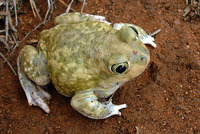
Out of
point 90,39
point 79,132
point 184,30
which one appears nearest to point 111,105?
point 79,132

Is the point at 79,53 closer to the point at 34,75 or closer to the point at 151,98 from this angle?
the point at 34,75

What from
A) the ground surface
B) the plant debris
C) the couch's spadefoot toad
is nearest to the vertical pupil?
the couch's spadefoot toad

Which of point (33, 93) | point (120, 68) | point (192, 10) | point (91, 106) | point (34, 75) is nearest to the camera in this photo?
point (120, 68)

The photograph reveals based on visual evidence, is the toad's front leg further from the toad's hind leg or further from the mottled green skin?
the toad's hind leg

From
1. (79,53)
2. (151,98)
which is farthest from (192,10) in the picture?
(79,53)

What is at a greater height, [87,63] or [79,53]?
[79,53]

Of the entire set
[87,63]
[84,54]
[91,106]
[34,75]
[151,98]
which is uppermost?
[84,54]
